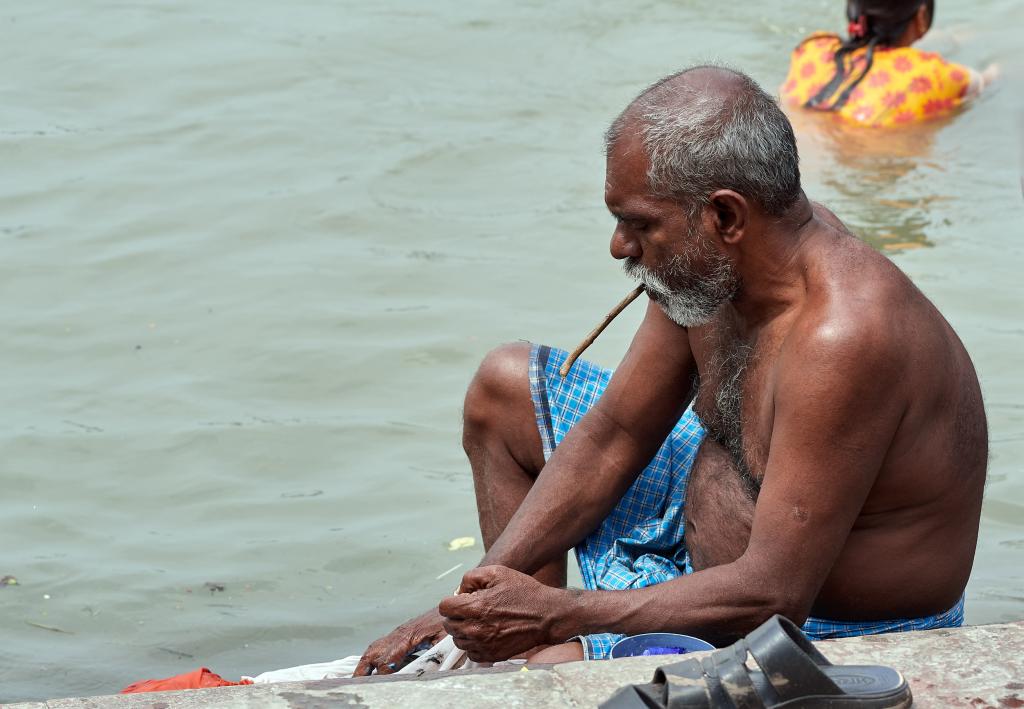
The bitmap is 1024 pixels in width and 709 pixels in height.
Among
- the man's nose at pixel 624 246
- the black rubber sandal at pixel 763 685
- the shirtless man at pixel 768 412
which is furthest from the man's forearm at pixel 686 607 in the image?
the man's nose at pixel 624 246

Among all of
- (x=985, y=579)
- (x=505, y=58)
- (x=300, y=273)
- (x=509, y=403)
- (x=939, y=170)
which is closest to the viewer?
(x=509, y=403)

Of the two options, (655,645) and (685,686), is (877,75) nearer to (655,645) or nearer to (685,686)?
(655,645)

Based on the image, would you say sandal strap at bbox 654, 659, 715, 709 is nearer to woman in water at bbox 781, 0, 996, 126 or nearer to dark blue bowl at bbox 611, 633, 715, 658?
dark blue bowl at bbox 611, 633, 715, 658

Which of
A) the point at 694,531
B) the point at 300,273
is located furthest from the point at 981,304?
the point at 694,531

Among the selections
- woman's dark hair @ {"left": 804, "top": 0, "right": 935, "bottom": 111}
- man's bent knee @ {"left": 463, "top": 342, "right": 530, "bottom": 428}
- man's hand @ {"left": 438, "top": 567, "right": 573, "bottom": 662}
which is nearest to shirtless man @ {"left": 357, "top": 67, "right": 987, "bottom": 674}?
man's hand @ {"left": 438, "top": 567, "right": 573, "bottom": 662}

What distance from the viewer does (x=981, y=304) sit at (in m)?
5.90

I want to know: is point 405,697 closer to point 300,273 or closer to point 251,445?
point 251,445

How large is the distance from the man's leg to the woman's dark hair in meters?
4.86

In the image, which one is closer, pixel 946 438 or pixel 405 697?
pixel 405 697

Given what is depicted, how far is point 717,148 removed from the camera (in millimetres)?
2736

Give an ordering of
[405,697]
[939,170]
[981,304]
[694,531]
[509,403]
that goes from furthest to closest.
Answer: [939,170]
[981,304]
[509,403]
[694,531]
[405,697]

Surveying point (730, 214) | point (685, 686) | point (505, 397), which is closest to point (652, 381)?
point (505, 397)

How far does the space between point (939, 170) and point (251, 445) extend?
4242 millimetres

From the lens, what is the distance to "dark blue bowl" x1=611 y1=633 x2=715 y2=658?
106 inches
